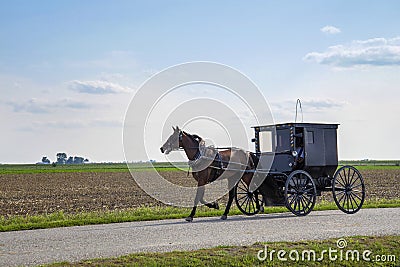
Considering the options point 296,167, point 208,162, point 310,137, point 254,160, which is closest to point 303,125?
point 310,137

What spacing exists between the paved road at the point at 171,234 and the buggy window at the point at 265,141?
2511mm

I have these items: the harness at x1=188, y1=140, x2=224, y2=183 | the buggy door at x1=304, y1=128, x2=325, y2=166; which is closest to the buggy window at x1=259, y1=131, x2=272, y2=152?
the buggy door at x1=304, y1=128, x2=325, y2=166

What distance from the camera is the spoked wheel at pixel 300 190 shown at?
54.1ft

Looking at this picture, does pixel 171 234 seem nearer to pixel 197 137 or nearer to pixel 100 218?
pixel 197 137

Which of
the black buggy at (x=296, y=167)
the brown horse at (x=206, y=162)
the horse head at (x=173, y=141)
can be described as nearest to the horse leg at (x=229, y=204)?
the brown horse at (x=206, y=162)

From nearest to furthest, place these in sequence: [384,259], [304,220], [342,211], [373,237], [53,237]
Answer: [384,259] < [373,237] < [53,237] < [304,220] < [342,211]

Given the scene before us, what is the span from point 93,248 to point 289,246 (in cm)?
389

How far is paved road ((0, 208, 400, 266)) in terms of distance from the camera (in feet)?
34.7

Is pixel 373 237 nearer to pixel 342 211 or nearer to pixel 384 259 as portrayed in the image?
pixel 384 259

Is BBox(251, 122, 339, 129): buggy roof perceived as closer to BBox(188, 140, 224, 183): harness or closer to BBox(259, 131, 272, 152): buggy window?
BBox(259, 131, 272, 152): buggy window

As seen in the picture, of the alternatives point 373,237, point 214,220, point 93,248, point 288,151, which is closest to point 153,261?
point 93,248

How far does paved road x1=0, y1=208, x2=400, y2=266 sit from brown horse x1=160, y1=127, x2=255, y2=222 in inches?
36.2

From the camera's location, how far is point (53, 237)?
12688 millimetres

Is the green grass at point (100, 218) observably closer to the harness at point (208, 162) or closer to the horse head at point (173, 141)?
the harness at point (208, 162)
